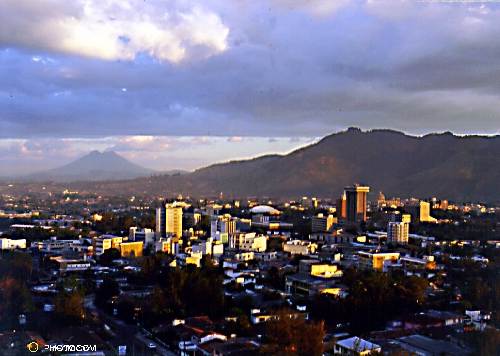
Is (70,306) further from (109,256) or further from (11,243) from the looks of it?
(11,243)

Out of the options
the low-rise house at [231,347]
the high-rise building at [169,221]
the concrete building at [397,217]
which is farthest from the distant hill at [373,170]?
the low-rise house at [231,347]

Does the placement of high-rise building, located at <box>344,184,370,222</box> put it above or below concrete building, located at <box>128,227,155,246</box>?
above

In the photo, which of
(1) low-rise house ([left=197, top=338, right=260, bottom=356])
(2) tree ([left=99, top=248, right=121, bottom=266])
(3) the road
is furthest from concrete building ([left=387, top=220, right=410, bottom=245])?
(1) low-rise house ([left=197, top=338, right=260, bottom=356])

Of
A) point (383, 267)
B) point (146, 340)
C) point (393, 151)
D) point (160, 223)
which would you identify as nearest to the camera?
point (146, 340)

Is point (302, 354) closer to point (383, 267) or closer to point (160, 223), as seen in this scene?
point (383, 267)

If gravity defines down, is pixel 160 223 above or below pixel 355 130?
below

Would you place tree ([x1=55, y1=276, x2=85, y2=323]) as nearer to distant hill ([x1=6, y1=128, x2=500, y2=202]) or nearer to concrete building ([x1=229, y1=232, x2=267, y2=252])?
concrete building ([x1=229, y1=232, x2=267, y2=252])

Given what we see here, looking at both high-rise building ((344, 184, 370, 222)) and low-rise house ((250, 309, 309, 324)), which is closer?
low-rise house ((250, 309, 309, 324))

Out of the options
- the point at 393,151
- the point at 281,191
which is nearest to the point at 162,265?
the point at 281,191
